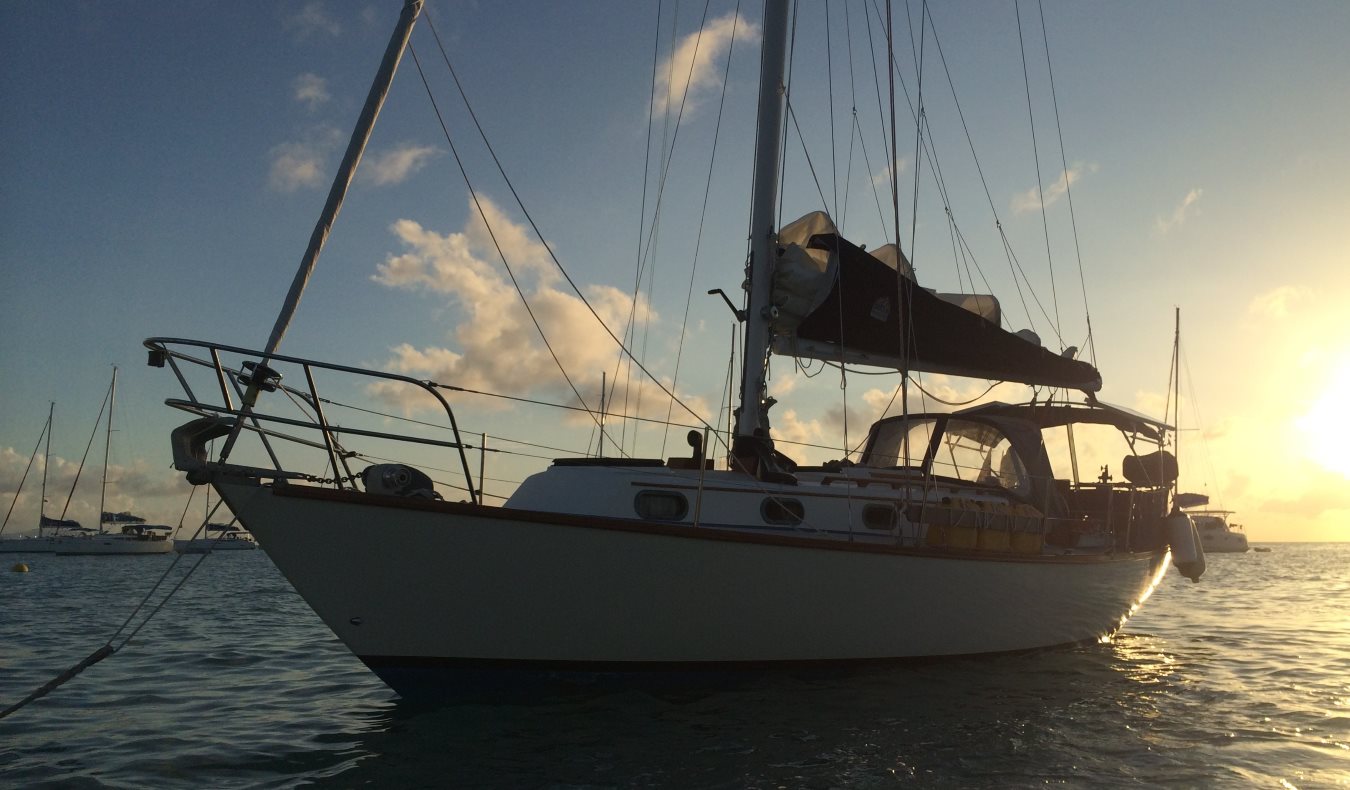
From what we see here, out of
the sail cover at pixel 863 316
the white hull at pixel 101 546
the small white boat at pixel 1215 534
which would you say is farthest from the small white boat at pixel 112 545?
the small white boat at pixel 1215 534

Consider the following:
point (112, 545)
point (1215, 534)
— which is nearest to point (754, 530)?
point (112, 545)

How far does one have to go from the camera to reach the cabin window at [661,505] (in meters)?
8.02

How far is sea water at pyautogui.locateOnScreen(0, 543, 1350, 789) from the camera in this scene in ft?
18.2

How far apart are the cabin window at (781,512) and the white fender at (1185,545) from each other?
748 cm

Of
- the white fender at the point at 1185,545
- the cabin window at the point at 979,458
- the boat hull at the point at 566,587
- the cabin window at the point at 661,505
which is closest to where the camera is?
the boat hull at the point at 566,587

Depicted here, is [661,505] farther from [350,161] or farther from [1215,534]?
[1215,534]

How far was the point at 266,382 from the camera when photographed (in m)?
6.41

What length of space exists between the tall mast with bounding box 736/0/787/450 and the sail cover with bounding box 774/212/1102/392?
8.2 inches

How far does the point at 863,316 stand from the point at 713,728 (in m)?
5.30

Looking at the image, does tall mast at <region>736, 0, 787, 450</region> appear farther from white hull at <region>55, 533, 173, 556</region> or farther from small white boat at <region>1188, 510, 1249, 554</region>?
small white boat at <region>1188, 510, 1249, 554</region>

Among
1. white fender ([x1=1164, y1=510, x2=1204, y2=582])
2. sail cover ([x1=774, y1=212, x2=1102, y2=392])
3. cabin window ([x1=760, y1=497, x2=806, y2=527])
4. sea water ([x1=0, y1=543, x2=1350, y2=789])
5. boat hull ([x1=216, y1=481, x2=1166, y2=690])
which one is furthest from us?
white fender ([x1=1164, y1=510, x2=1204, y2=582])

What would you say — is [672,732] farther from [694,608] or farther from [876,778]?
[876,778]

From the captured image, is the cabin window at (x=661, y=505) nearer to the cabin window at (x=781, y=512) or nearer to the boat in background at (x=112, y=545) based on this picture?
the cabin window at (x=781, y=512)

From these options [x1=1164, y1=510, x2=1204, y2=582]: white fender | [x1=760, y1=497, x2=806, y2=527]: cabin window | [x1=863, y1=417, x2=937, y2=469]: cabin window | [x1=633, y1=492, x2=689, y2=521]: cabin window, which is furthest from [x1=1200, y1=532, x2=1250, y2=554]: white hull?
[x1=633, y1=492, x2=689, y2=521]: cabin window
